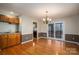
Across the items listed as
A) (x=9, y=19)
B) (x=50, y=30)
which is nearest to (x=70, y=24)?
(x=50, y=30)

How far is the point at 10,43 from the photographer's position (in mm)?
2314

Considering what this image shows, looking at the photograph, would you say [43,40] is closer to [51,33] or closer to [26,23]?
[51,33]

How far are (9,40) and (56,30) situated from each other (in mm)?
1241

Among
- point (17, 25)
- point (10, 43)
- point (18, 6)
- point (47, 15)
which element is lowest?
point (10, 43)

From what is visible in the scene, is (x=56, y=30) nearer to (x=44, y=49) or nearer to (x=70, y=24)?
(x=70, y=24)

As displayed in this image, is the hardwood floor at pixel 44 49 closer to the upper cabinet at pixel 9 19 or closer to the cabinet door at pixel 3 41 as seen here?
the cabinet door at pixel 3 41

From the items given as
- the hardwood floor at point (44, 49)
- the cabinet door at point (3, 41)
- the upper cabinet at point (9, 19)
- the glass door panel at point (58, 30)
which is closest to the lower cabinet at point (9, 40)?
the cabinet door at point (3, 41)

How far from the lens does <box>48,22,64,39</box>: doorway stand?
8.02 feet

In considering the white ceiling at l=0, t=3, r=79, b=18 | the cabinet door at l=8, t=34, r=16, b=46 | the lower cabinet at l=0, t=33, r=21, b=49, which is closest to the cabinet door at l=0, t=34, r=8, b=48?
the lower cabinet at l=0, t=33, r=21, b=49

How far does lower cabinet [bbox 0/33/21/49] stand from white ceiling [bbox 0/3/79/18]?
62cm

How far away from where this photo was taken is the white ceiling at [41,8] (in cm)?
218
